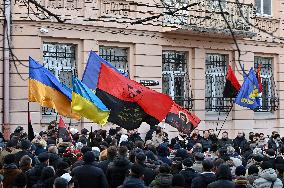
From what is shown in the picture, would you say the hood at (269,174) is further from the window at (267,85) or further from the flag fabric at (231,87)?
the window at (267,85)

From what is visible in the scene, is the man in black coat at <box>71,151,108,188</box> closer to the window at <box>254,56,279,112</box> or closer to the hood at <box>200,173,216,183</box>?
the hood at <box>200,173,216,183</box>

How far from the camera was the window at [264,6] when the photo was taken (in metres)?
22.8

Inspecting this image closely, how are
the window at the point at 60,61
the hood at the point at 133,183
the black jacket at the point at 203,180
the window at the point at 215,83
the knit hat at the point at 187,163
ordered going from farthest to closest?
1. the window at the point at 215,83
2. the window at the point at 60,61
3. the knit hat at the point at 187,163
4. the black jacket at the point at 203,180
5. the hood at the point at 133,183

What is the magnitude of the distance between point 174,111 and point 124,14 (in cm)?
669

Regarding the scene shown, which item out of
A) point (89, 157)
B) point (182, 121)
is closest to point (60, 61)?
point (182, 121)

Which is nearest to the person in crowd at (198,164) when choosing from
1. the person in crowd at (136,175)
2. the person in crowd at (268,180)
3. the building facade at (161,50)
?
the person in crowd at (268,180)

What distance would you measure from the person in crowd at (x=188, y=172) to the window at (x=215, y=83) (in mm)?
11676

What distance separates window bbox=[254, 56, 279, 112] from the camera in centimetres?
2281

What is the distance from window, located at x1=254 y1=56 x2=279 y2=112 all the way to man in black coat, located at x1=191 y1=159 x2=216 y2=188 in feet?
46.8

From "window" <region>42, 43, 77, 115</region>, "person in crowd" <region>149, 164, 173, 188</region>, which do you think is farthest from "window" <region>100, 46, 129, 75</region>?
"person in crowd" <region>149, 164, 173, 188</region>

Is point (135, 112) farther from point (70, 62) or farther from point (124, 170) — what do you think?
point (70, 62)

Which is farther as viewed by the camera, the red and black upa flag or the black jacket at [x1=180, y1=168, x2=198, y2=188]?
the red and black upa flag

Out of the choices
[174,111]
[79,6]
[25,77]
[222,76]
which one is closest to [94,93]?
[174,111]

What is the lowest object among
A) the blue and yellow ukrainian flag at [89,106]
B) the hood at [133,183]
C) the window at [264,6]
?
the hood at [133,183]
